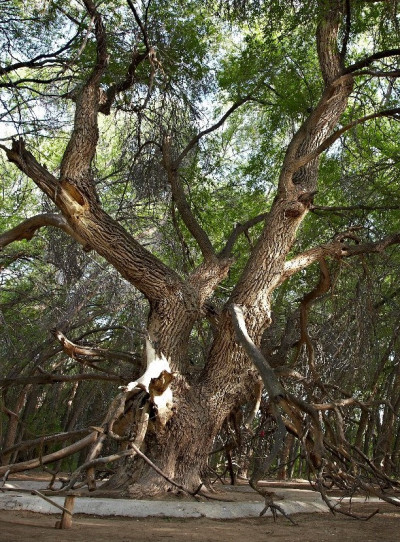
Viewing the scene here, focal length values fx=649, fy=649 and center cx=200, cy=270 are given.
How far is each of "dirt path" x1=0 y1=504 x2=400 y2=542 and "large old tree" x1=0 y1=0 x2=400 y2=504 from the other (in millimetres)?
564

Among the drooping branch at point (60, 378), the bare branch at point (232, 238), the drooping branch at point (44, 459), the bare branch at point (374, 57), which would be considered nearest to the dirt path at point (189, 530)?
the drooping branch at point (44, 459)

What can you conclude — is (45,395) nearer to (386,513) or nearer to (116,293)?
(116,293)

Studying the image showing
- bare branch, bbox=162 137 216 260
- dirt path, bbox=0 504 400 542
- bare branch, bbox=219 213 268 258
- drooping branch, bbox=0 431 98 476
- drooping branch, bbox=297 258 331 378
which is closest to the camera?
dirt path, bbox=0 504 400 542

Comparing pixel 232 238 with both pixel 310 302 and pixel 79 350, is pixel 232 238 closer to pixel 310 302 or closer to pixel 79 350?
pixel 310 302

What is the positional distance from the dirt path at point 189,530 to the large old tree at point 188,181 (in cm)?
56

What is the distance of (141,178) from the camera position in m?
10.2

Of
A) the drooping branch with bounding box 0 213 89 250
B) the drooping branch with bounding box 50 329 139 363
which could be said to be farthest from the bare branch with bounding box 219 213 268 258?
the drooping branch with bounding box 0 213 89 250

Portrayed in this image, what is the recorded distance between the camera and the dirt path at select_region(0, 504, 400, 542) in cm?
477

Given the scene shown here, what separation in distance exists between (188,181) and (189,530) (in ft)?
24.4

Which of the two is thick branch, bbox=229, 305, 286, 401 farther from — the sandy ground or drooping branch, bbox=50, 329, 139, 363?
drooping branch, bbox=50, 329, 139, 363

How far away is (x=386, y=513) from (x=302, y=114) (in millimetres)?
6891

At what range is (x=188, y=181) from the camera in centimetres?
1192

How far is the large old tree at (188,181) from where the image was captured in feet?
24.3

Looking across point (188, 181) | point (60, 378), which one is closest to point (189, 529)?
point (60, 378)
